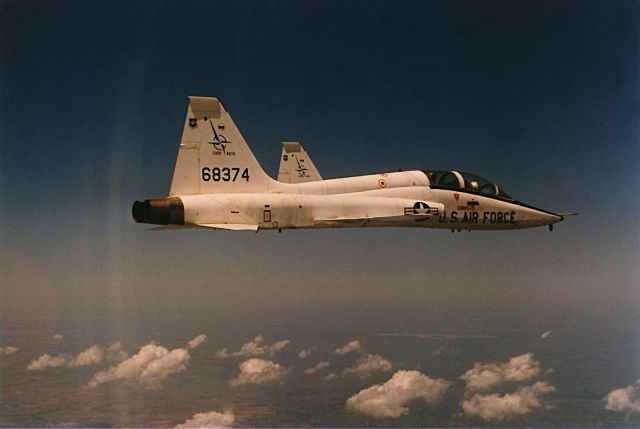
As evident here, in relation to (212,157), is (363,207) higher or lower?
lower

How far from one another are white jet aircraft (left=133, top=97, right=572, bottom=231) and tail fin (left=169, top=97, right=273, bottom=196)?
0.7 inches

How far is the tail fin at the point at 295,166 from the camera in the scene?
16859 millimetres

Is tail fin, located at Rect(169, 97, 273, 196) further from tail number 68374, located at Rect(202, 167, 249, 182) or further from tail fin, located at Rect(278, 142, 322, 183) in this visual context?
tail fin, located at Rect(278, 142, 322, 183)

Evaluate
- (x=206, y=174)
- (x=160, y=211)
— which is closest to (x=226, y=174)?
(x=206, y=174)

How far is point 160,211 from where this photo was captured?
46.1ft

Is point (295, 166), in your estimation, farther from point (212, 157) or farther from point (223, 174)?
point (212, 157)

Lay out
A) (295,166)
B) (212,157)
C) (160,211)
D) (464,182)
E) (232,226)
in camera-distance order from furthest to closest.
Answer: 1. (295,166)
2. (464,182)
3. (212,157)
4. (232,226)
5. (160,211)

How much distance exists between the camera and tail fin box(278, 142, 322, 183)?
1686cm

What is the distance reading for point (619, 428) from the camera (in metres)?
19.0

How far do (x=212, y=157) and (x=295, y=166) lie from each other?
260 cm

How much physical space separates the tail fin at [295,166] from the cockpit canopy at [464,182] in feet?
7.42

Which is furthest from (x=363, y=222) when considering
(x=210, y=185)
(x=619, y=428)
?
(x=619, y=428)

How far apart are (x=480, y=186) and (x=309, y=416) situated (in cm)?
1157

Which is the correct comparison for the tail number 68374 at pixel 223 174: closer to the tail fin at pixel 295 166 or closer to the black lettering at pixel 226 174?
the black lettering at pixel 226 174
